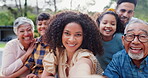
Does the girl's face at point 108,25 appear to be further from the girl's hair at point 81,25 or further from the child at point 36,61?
the child at point 36,61

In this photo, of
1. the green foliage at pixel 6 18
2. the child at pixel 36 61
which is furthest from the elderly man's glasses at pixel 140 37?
the green foliage at pixel 6 18

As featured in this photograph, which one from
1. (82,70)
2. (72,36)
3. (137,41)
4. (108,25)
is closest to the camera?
(82,70)

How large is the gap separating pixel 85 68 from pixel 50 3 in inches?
772

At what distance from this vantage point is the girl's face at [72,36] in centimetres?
174

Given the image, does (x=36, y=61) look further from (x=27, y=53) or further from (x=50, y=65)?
(x=50, y=65)

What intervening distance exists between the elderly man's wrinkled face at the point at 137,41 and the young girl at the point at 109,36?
0.58m

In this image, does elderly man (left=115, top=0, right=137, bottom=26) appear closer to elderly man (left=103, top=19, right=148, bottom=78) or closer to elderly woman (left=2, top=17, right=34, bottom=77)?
elderly man (left=103, top=19, right=148, bottom=78)

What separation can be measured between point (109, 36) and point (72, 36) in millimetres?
671

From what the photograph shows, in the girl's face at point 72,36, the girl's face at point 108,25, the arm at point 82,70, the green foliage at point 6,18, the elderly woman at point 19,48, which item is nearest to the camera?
the arm at point 82,70

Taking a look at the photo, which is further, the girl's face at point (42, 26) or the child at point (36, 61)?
the girl's face at point (42, 26)

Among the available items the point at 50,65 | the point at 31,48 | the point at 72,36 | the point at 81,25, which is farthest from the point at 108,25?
the point at 31,48

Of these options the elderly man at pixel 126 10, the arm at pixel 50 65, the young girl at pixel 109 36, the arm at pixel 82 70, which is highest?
the elderly man at pixel 126 10

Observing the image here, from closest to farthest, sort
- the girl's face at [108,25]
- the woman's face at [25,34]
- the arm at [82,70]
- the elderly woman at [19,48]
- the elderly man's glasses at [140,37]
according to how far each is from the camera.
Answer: the arm at [82,70] → the elderly man's glasses at [140,37] → the girl's face at [108,25] → the elderly woman at [19,48] → the woman's face at [25,34]

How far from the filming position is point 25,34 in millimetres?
2375
